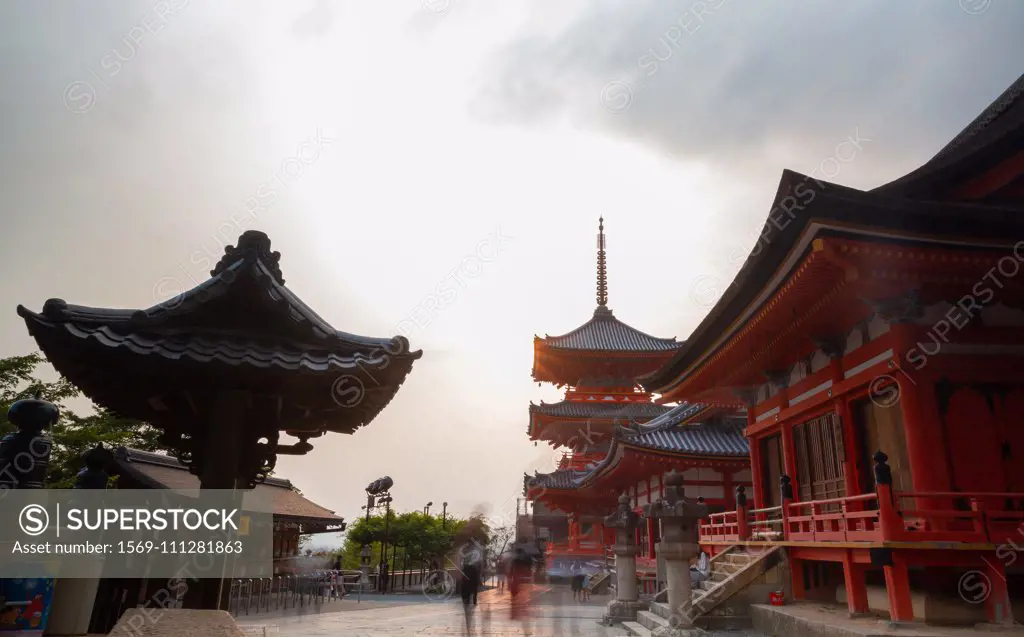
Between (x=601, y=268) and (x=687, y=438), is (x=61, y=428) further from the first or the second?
(x=601, y=268)

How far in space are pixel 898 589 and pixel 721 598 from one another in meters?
3.79

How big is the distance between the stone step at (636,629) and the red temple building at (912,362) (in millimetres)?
2884

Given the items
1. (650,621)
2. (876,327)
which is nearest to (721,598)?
(650,621)

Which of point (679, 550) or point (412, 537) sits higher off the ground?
point (679, 550)

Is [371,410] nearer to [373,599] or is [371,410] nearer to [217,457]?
[217,457]

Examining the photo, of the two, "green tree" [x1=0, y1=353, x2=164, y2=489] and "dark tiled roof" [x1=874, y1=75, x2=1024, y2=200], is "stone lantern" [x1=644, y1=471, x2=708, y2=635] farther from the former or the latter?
"green tree" [x1=0, y1=353, x2=164, y2=489]

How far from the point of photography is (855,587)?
31.2 ft

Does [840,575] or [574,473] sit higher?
[574,473]

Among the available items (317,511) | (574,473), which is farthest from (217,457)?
(574,473)

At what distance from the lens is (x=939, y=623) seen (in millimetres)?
8445

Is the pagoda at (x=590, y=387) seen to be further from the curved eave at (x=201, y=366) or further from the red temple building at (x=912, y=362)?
the curved eave at (x=201, y=366)

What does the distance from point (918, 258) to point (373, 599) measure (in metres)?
20.7

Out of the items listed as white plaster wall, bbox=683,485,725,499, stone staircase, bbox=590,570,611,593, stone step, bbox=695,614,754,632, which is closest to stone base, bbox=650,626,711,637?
stone step, bbox=695,614,754,632

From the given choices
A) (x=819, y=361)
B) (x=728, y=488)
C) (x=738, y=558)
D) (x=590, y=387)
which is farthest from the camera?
(x=590, y=387)
